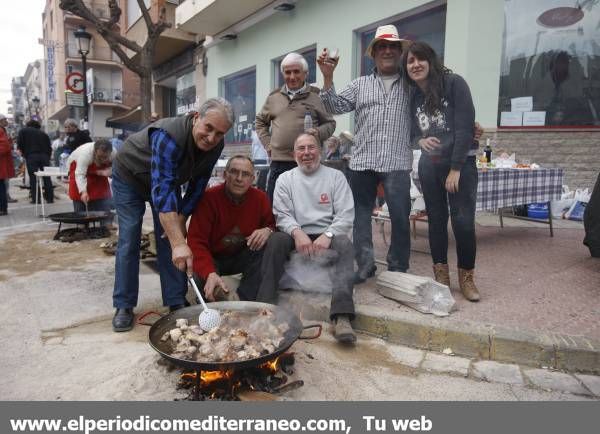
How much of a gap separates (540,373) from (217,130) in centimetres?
259

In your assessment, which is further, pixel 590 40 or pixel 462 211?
pixel 590 40

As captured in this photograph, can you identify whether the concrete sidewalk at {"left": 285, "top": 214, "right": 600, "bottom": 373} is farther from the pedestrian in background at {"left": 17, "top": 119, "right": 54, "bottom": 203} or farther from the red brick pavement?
the pedestrian in background at {"left": 17, "top": 119, "right": 54, "bottom": 203}

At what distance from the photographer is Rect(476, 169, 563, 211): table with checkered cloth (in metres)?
5.10

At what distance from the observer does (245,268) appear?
12.0 ft

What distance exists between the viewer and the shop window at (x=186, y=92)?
53.5ft

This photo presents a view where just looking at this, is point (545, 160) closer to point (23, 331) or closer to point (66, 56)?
point (23, 331)

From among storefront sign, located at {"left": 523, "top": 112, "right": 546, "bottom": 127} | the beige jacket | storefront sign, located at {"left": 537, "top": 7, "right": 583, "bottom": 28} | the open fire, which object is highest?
storefront sign, located at {"left": 537, "top": 7, "right": 583, "bottom": 28}

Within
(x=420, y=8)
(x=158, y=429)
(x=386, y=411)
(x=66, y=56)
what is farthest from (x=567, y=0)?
(x=66, y=56)

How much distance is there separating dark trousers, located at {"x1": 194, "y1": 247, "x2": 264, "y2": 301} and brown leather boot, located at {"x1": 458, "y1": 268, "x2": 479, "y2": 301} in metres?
1.70

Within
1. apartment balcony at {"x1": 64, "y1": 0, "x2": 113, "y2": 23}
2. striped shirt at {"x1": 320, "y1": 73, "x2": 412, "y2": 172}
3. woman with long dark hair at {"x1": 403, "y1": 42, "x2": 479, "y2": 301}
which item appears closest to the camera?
woman with long dark hair at {"x1": 403, "y1": 42, "x2": 479, "y2": 301}

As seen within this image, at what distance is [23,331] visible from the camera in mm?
→ 3307

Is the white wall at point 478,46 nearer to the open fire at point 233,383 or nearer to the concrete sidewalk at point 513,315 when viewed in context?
the concrete sidewalk at point 513,315

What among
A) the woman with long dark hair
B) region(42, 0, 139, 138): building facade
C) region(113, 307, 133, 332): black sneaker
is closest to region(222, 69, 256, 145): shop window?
the woman with long dark hair

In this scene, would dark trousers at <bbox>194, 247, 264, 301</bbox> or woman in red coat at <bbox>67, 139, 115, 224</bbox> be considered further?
woman in red coat at <bbox>67, 139, 115, 224</bbox>
